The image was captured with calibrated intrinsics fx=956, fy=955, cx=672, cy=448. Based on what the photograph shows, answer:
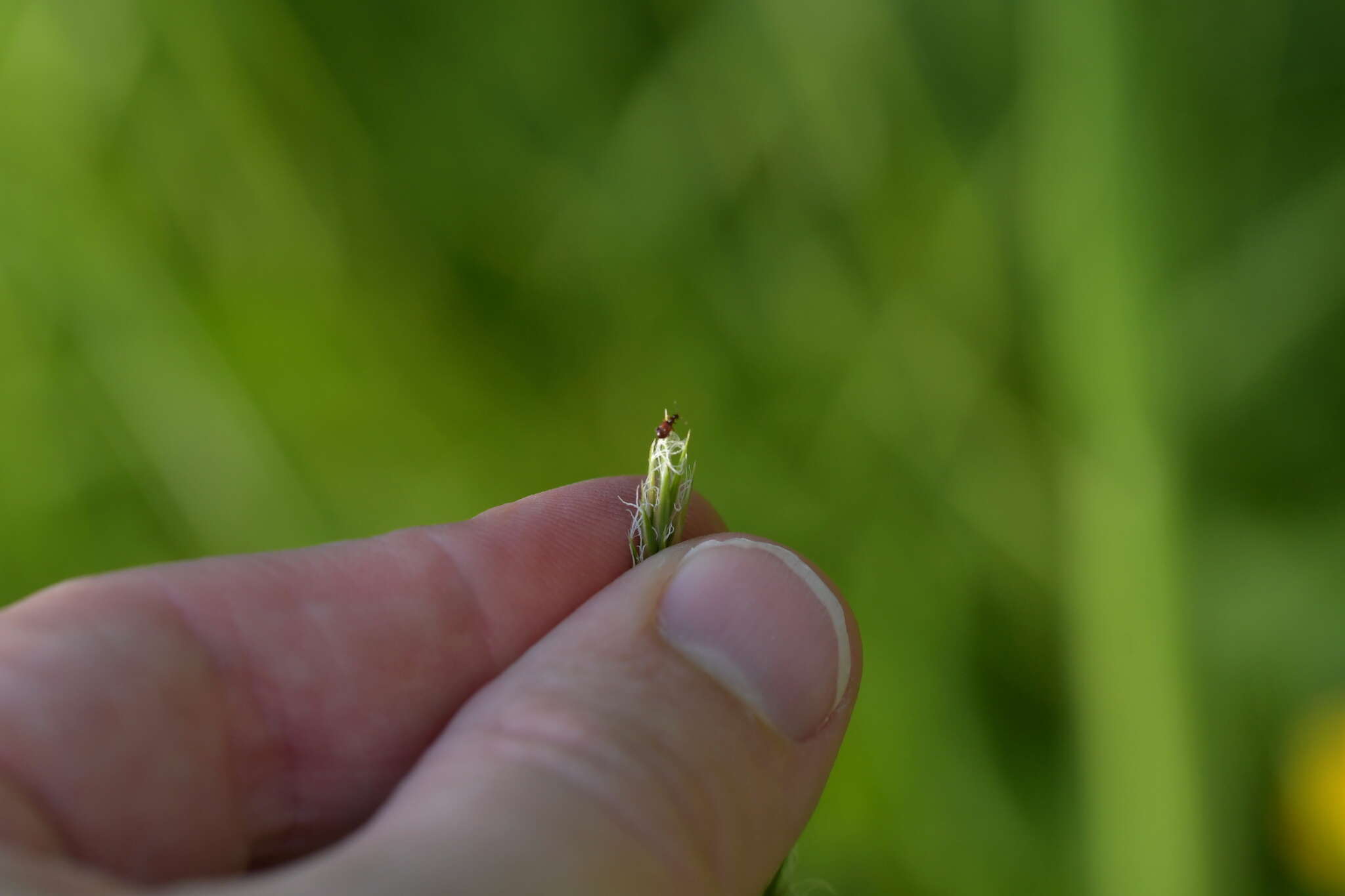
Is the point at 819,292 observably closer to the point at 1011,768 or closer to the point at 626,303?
the point at 626,303

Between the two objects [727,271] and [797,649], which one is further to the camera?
[727,271]

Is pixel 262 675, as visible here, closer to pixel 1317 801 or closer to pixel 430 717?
pixel 430 717

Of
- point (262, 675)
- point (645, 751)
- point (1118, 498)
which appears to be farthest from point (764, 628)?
point (1118, 498)

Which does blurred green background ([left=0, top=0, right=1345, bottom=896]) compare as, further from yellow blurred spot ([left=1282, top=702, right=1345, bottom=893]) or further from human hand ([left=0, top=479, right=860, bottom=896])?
human hand ([left=0, top=479, right=860, bottom=896])

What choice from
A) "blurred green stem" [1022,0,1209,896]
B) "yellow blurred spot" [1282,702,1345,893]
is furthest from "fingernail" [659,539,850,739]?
"yellow blurred spot" [1282,702,1345,893]

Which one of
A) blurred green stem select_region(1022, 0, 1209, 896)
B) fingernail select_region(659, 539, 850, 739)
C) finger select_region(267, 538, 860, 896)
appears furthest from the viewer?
blurred green stem select_region(1022, 0, 1209, 896)

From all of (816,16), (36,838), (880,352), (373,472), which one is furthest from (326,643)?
(816,16)

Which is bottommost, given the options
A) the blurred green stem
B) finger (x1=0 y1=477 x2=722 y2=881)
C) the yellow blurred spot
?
the yellow blurred spot
